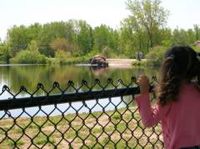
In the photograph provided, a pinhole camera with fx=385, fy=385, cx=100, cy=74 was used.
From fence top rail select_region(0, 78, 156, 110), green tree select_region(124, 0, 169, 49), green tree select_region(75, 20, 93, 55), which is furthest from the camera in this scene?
green tree select_region(75, 20, 93, 55)

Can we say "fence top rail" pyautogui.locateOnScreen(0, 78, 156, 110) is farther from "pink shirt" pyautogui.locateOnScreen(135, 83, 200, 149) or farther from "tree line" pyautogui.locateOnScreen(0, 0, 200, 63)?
"tree line" pyautogui.locateOnScreen(0, 0, 200, 63)

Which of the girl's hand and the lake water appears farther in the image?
the lake water

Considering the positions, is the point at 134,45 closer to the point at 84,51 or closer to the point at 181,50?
the point at 84,51

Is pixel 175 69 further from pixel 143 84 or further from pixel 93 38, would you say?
pixel 93 38

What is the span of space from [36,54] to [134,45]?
16.8 m

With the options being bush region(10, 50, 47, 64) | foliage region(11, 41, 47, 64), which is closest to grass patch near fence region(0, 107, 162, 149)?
bush region(10, 50, 47, 64)

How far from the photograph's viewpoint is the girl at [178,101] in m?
1.89

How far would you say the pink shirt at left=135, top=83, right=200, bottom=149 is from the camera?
1.92 metres

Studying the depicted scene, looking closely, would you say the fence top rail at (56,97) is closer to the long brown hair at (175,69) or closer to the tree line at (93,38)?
the long brown hair at (175,69)

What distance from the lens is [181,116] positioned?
1.92 meters

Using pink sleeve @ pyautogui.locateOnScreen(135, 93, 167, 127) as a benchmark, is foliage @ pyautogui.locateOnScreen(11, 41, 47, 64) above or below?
below

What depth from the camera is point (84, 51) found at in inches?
2377

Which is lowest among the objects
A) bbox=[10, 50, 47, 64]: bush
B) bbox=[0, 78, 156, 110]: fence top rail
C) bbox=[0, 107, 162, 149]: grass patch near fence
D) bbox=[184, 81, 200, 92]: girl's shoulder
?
bbox=[10, 50, 47, 64]: bush

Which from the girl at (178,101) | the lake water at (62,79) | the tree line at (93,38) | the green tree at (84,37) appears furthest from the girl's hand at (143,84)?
the green tree at (84,37)
